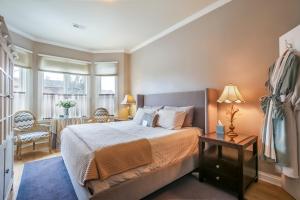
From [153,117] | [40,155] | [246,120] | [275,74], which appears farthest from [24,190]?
[275,74]

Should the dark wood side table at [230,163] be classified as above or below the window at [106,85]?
below

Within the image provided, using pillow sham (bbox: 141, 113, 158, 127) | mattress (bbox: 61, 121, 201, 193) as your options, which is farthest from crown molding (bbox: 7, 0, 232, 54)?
mattress (bbox: 61, 121, 201, 193)

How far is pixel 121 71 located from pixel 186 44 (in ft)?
8.05

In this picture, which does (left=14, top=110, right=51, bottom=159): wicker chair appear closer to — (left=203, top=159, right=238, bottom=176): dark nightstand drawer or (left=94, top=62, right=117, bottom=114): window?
(left=94, top=62, right=117, bottom=114): window

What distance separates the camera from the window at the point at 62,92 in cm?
432

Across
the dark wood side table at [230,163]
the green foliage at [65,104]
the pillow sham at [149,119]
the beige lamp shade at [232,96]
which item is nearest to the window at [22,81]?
the green foliage at [65,104]

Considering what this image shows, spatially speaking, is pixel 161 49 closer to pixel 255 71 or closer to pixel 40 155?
pixel 255 71

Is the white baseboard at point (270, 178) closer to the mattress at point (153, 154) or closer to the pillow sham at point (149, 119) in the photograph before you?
the mattress at point (153, 154)

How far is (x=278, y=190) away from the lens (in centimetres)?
201

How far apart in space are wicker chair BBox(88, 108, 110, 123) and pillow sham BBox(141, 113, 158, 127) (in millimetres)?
2039

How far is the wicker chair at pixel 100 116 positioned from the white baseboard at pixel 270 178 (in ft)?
12.8

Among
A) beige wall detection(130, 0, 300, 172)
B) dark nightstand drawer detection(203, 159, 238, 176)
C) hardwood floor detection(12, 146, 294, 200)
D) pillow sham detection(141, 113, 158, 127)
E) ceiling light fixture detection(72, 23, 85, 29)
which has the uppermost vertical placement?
ceiling light fixture detection(72, 23, 85, 29)

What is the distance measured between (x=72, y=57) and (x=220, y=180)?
15.8ft

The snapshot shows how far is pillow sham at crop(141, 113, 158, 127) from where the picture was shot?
3.00 metres
